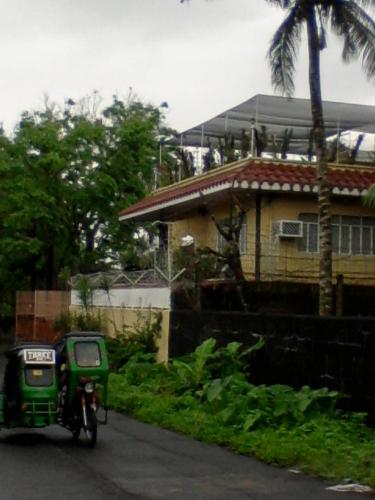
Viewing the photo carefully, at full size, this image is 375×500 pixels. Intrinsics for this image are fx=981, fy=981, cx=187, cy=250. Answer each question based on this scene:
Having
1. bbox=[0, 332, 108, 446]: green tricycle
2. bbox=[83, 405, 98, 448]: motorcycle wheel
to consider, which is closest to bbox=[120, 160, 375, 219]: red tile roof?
bbox=[0, 332, 108, 446]: green tricycle

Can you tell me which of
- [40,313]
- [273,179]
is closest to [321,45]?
[273,179]

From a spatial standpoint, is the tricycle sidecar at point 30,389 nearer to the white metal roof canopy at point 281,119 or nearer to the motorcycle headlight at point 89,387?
the motorcycle headlight at point 89,387

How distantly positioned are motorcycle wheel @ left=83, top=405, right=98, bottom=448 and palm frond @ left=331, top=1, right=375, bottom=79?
9709 mm

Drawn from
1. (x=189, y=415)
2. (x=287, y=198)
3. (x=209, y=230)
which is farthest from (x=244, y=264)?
(x=189, y=415)

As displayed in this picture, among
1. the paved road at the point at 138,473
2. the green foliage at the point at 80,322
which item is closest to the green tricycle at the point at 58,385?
the paved road at the point at 138,473

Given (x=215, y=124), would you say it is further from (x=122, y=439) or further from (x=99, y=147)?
(x=122, y=439)

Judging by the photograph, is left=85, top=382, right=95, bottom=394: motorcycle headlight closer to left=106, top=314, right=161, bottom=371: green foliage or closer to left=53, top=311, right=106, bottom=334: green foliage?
left=106, top=314, right=161, bottom=371: green foliage

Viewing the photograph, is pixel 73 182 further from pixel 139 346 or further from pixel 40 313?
pixel 139 346

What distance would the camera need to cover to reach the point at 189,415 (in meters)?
16.4

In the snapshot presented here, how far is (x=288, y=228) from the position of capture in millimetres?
25688

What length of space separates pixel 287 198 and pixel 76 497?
16881mm

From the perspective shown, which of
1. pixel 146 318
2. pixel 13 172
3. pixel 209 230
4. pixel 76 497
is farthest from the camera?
pixel 13 172

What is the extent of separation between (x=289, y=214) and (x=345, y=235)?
1.90 metres

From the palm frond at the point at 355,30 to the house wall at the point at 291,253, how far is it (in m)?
6.27
